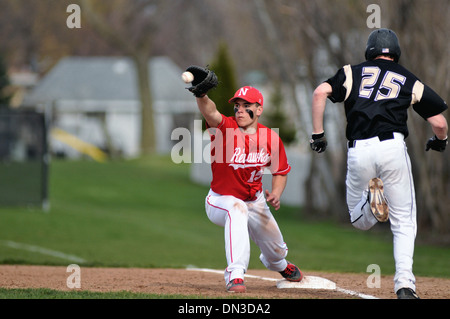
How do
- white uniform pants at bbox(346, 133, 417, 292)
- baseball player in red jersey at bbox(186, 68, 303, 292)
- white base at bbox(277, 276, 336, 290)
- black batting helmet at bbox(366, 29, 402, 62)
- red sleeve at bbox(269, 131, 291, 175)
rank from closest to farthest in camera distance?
white uniform pants at bbox(346, 133, 417, 292) < black batting helmet at bbox(366, 29, 402, 62) < baseball player in red jersey at bbox(186, 68, 303, 292) < red sleeve at bbox(269, 131, 291, 175) < white base at bbox(277, 276, 336, 290)

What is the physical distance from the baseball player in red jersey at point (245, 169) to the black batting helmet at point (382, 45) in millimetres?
1072

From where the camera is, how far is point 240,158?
6906 mm

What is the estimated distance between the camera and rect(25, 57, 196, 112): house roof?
173 feet

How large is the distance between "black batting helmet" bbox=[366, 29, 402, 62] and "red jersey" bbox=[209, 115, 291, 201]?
117cm

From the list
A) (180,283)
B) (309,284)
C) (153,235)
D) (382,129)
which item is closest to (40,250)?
(153,235)

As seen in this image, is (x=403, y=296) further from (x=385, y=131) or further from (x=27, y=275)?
(x=27, y=275)

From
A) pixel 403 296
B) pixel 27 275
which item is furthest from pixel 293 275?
pixel 27 275

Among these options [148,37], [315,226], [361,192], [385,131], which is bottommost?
[315,226]

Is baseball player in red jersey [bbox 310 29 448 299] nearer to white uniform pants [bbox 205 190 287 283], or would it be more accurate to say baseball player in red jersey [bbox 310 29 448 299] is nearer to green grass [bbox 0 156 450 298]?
white uniform pants [bbox 205 190 287 283]

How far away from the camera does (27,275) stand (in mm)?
8617

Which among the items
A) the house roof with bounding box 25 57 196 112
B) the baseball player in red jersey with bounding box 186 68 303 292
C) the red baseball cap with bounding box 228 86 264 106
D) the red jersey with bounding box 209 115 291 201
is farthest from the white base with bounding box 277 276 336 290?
the house roof with bounding box 25 57 196 112

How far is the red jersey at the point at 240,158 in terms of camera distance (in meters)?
6.91

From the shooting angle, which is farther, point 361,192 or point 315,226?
point 315,226
